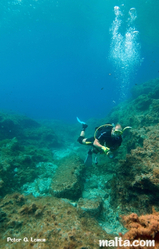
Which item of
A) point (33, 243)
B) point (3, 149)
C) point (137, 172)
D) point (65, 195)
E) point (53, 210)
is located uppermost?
point (3, 149)

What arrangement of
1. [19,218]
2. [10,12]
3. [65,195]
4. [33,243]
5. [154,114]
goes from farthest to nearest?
[10,12], [154,114], [65,195], [19,218], [33,243]

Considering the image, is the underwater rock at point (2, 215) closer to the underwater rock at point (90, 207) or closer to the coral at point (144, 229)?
the underwater rock at point (90, 207)

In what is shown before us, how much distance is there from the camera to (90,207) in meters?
3.39

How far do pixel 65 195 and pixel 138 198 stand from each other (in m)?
2.50

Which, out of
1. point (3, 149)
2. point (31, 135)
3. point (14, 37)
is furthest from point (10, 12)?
point (3, 149)

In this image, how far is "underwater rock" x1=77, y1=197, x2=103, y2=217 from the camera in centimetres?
334

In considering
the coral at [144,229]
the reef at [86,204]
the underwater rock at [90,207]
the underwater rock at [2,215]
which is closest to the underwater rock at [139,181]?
the reef at [86,204]

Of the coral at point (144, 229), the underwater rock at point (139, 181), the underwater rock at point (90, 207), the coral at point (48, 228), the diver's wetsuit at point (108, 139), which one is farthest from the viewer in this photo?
the diver's wetsuit at point (108, 139)

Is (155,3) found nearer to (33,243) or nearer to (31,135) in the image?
(31,135)

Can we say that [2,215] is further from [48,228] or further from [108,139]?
[108,139]

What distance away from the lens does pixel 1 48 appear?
6631 cm

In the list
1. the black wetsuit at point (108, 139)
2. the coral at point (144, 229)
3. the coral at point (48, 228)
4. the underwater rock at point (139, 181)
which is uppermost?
the black wetsuit at point (108, 139)

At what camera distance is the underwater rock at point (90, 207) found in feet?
10.9

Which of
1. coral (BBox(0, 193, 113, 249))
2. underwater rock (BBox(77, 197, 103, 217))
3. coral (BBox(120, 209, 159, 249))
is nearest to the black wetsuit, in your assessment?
underwater rock (BBox(77, 197, 103, 217))
